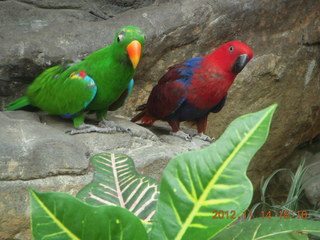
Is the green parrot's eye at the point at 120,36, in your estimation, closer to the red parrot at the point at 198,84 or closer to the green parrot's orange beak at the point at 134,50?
the green parrot's orange beak at the point at 134,50

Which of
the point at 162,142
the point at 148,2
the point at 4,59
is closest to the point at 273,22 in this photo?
the point at 148,2

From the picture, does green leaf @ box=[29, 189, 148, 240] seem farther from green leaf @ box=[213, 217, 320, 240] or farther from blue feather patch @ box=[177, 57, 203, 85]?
blue feather patch @ box=[177, 57, 203, 85]

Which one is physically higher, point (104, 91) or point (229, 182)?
point (229, 182)

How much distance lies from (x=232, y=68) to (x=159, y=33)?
1.70 ft

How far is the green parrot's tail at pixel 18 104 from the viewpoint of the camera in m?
2.10

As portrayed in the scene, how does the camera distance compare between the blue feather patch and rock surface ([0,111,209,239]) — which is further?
the blue feather patch

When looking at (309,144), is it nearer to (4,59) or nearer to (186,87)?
(186,87)

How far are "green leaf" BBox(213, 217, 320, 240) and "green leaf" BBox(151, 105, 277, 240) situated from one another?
0.39 feet

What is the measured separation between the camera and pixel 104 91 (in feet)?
6.26

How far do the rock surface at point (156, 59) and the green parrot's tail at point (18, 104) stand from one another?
0.10m

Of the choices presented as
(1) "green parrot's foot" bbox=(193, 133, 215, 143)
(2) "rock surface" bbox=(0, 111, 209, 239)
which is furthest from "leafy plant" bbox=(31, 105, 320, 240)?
(1) "green parrot's foot" bbox=(193, 133, 215, 143)

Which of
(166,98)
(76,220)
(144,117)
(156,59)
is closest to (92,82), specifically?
(166,98)

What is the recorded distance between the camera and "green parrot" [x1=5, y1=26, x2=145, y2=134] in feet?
5.96

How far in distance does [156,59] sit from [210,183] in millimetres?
1945
